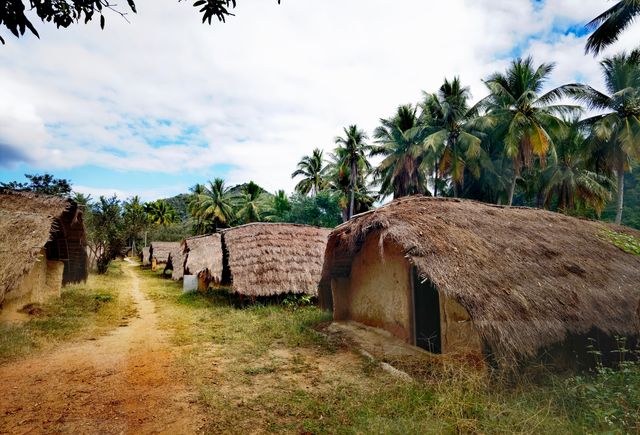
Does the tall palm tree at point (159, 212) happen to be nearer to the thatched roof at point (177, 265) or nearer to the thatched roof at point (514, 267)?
the thatched roof at point (177, 265)

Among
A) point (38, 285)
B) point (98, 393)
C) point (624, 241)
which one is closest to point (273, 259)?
point (38, 285)

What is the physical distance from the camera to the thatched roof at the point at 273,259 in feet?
36.9

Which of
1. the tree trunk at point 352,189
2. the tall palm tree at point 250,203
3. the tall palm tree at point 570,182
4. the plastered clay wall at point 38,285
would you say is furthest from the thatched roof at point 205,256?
the tall palm tree at point 570,182

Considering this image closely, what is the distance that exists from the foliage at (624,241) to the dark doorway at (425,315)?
4.37m

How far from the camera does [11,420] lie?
386 centimetres

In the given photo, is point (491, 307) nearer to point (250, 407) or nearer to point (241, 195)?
point (250, 407)

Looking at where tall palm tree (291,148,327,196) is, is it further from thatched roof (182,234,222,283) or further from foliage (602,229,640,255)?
foliage (602,229,640,255)

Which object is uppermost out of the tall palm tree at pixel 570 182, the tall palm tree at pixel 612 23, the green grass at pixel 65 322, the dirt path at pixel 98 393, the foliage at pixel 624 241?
the tall palm tree at pixel 612 23

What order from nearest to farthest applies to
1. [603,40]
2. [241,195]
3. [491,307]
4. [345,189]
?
1. [491,307]
2. [603,40]
3. [345,189]
4. [241,195]

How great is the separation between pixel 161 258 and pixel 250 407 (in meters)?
29.3

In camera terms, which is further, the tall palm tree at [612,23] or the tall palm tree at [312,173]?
the tall palm tree at [312,173]

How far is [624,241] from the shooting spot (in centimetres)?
807

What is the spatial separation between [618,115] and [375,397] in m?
20.4

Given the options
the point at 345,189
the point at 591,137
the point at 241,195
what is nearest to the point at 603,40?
the point at 591,137
